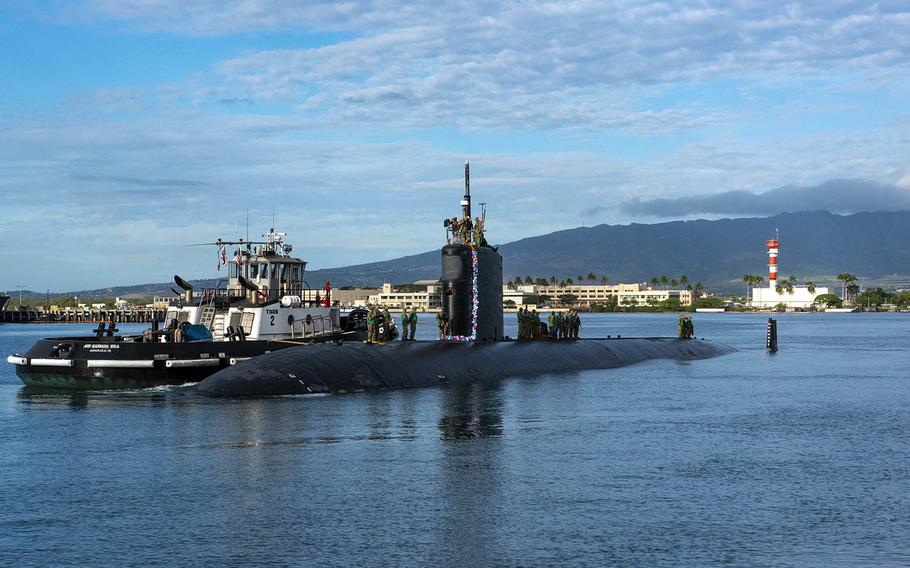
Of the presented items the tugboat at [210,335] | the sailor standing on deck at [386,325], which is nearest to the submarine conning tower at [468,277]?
the sailor standing on deck at [386,325]

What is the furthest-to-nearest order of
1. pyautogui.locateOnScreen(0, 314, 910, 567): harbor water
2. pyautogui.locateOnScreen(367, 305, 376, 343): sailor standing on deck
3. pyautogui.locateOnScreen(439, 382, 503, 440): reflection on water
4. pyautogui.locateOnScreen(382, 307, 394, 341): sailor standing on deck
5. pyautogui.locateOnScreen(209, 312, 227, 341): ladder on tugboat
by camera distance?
1. pyautogui.locateOnScreen(209, 312, 227, 341): ladder on tugboat
2. pyautogui.locateOnScreen(382, 307, 394, 341): sailor standing on deck
3. pyautogui.locateOnScreen(367, 305, 376, 343): sailor standing on deck
4. pyautogui.locateOnScreen(439, 382, 503, 440): reflection on water
5. pyautogui.locateOnScreen(0, 314, 910, 567): harbor water

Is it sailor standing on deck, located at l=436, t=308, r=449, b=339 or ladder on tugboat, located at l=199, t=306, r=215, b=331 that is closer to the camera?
sailor standing on deck, located at l=436, t=308, r=449, b=339

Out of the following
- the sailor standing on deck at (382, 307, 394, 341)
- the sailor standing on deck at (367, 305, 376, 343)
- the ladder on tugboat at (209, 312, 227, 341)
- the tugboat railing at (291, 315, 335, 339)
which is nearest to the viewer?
the sailor standing on deck at (367, 305, 376, 343)

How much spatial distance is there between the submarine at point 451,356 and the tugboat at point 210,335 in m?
4.30

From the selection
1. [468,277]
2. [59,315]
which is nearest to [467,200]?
[468,277]

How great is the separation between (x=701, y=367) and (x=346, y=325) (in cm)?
1525

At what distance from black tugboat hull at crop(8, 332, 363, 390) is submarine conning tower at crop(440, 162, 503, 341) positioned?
6767 mm

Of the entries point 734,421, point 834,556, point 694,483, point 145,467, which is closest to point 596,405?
point 734,421

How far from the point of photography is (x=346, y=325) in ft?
143

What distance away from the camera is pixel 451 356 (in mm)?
34625

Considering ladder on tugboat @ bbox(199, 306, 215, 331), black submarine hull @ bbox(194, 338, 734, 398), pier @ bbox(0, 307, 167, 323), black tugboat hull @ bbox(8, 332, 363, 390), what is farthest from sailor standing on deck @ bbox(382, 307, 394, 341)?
pier @ bbox(0, 307, 167, 323)

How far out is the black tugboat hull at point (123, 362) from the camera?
34.1 m

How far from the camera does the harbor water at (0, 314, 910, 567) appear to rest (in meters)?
13.8

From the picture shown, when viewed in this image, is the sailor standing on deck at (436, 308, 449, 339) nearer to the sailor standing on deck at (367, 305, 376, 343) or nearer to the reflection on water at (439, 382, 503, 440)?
the sailor standing on deck at (367, 305, 376, 343)
